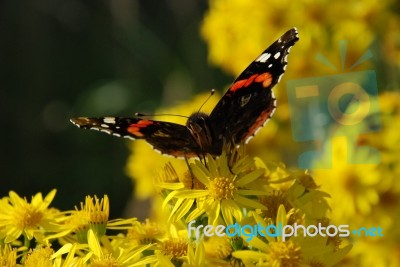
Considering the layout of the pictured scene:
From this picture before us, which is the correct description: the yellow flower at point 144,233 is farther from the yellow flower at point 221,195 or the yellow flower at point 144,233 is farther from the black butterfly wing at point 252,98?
the black butterfly wing at point 252,98

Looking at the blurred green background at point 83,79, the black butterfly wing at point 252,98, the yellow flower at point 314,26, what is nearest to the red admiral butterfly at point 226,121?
the black butterfly wing at point 252,98

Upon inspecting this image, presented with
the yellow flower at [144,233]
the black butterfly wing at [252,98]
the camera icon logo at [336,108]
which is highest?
the camera icon logo at [336,108]

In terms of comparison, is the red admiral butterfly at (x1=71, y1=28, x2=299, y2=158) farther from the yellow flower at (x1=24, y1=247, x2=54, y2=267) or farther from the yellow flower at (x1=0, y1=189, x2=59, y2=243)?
the yellow flower at (x1=24, y1=247, x2=54, y2=267)

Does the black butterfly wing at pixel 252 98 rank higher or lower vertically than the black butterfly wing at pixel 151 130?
higher

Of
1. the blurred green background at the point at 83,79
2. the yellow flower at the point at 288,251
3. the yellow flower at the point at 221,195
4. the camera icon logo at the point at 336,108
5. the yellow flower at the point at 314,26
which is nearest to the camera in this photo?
the yellow flower at the point at 288,251

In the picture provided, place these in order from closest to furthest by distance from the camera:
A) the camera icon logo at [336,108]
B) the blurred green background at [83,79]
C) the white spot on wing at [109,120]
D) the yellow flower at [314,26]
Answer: the white spot on wing at [109,120]
the camera icon logo at [336,108]
the yellow flower at [314,26]
the blurred green background at [83,79]

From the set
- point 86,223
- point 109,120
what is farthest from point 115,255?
point 109,120

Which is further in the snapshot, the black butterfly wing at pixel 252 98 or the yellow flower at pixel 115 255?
the black butterfly wing at pixel 252 98
